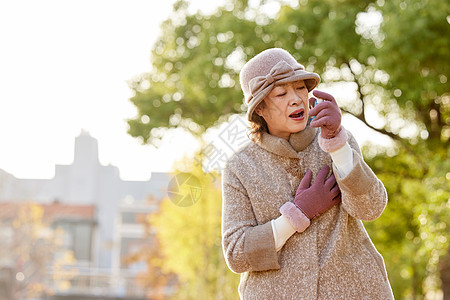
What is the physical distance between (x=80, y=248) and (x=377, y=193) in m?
58.2

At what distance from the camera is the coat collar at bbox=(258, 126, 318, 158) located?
2.28 meters

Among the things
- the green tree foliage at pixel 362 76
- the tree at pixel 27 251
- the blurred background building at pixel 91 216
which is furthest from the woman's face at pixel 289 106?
the blurred background building at pixel 91 216

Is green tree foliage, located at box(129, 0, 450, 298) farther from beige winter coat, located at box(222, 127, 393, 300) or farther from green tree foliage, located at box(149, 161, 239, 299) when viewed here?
beige winter coat, located at box(222, 127, 393, 300)

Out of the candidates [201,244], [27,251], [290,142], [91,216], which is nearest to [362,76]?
[201,244]

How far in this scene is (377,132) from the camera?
13.3 m

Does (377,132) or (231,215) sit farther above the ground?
(377,132)

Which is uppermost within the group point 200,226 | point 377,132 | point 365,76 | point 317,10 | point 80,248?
point 317,10

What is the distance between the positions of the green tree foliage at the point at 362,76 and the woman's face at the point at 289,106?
809 cm

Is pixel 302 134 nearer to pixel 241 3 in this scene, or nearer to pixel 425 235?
pixel 425 235

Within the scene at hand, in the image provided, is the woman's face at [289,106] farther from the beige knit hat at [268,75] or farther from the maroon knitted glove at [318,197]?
the maroon knitted glove at [318,197]

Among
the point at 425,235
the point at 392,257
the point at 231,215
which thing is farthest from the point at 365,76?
the point at 231,215

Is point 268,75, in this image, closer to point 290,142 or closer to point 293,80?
point 293,80

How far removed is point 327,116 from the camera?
2100mm

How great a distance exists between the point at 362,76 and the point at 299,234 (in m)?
11.1
